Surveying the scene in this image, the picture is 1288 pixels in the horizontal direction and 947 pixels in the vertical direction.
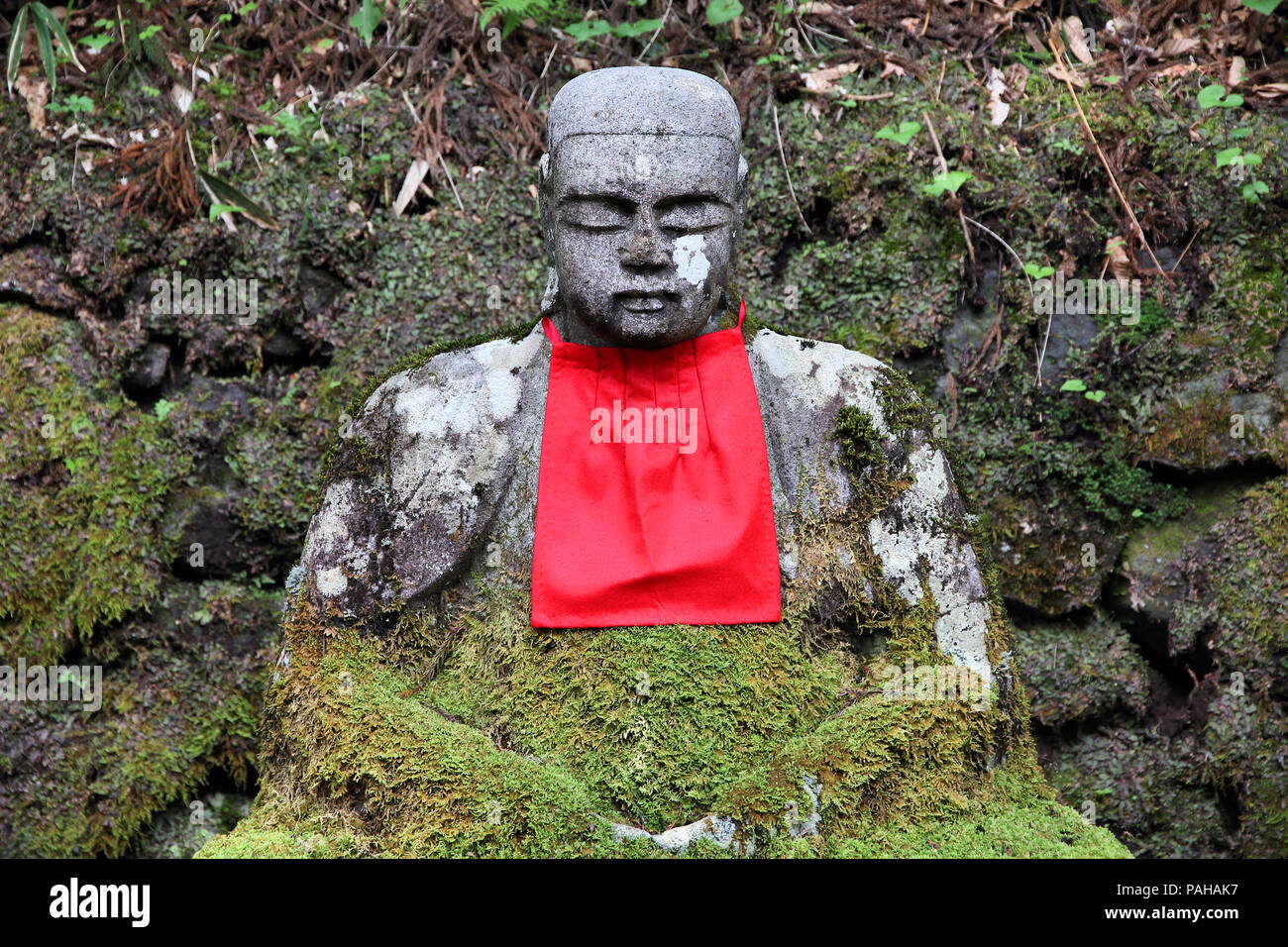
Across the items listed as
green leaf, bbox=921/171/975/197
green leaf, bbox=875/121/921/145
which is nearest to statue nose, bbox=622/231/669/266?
green leaf, bbox=921/171/975/197

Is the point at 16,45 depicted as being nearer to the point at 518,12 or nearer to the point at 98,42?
the point at 98,42

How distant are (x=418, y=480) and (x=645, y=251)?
93 cm

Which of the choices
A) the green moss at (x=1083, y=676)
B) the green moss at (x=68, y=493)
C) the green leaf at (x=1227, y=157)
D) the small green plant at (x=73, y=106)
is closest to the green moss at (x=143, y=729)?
the green moss at (x=68, y=493)

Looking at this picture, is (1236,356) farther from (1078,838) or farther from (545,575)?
(545,575)

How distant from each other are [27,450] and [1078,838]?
3.97m

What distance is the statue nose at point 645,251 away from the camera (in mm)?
3285

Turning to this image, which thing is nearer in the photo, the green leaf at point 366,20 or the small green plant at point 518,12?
the small green plant at point 518,12

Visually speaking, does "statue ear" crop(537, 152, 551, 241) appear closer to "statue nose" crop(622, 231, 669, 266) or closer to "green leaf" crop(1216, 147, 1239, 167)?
"statue nose" crop(622, 231, 669, 266)

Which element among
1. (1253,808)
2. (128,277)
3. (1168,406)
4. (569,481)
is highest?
(128,277)

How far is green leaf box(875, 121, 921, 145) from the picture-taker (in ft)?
16.6

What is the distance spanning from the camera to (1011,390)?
4973mm

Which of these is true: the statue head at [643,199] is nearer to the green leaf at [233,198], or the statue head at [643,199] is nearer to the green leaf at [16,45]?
the green leaf at [233,198]

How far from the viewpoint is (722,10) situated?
17.2 feet

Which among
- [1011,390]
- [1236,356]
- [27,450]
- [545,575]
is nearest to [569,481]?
[545,575]
